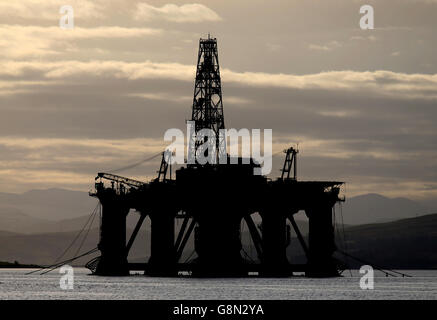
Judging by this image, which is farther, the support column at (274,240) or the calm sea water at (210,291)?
the support column at (274,240)

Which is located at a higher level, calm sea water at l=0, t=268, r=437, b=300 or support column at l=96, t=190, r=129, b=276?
support column at l=96, t=190, r=129, b=276

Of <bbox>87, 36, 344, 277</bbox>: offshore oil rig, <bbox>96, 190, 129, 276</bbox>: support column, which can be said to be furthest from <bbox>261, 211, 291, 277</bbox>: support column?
<bbox>96, 190, 129, 276</bbox>: support column

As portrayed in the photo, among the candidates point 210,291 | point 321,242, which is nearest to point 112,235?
point 321,242

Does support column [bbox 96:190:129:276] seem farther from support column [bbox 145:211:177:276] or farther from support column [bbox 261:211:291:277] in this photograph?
support column [bbox 261:211:291:277]

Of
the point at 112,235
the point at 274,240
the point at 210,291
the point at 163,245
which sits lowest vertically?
the point at 210,291

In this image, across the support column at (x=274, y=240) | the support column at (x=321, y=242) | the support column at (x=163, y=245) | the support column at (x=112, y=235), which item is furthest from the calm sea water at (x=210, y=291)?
the support column at (x=112, y=235)

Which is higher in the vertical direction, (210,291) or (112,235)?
(112,235)

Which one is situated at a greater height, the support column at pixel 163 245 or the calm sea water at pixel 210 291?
the support column at pixel 163 245

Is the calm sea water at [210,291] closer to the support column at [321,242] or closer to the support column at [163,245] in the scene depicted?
the support column at [321,242]

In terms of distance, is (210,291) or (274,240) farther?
(274,240)

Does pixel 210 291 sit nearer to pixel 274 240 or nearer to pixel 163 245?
pixel 274 240
